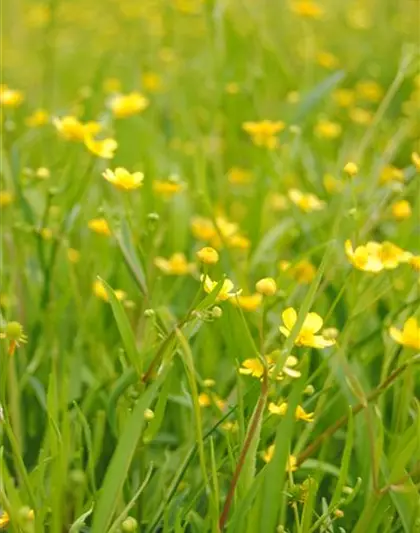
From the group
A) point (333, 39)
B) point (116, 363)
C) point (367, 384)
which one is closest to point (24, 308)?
point (116, 363)

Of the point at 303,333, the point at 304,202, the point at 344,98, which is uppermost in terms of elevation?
the point at 303,333

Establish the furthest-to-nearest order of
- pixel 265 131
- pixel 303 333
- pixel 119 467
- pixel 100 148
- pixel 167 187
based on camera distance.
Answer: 1. pixel 265 131
2. pixel 167 187
3. pixel 100 148
4. pixel 303 333
5. pixel 119 467

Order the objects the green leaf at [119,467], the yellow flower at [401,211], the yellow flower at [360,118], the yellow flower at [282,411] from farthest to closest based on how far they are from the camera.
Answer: the yellow flower at [360,118] < the yellow flower at [401,211] < the yellow flower at [282,411] < the green leaf at [119,467]

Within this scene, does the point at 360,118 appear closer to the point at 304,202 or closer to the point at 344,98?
the point at 344,98

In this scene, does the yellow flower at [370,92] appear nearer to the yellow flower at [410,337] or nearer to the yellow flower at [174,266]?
the yellow flower at [174,266]

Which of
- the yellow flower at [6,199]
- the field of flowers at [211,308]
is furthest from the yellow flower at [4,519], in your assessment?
the yellow flower at [6,199]

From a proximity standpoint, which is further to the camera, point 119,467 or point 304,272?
point 304,272

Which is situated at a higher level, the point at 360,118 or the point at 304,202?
the point at 304,202

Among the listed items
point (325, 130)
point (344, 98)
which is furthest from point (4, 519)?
point (344, 98)
